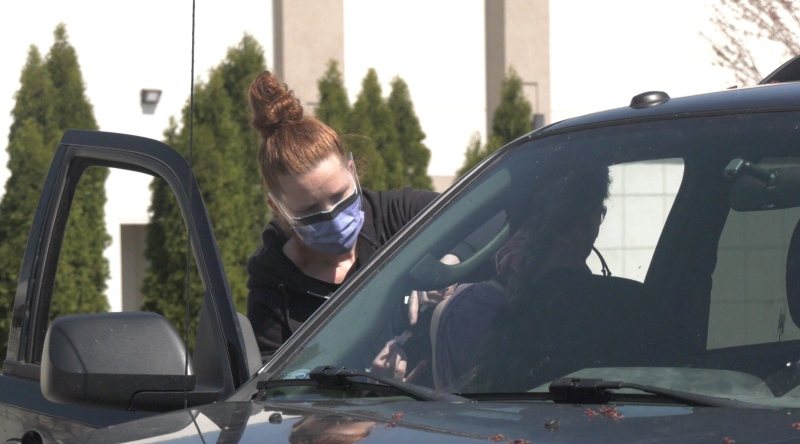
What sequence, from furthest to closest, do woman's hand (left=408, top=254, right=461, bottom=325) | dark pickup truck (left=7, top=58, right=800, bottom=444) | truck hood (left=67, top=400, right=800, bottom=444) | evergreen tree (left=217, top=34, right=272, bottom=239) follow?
evergreen tree (left=217, top=34, right=272, bottom=239) < woman's hand (left=408, top=254, right=461, bottom=325) < dark pickup truck (left=7, top=58, right=800, bottom=444) < truck hood (left=67, top=400, right=800, bottom=444)

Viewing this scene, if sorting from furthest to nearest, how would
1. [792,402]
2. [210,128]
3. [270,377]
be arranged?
[210,128] → [270,377] → [792,402]

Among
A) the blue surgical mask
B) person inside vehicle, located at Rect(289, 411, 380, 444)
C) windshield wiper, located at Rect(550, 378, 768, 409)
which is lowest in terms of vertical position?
person inside vehicle, located at Rect(289, 411, 380, 444)

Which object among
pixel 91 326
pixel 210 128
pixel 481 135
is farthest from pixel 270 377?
pixel 481 135

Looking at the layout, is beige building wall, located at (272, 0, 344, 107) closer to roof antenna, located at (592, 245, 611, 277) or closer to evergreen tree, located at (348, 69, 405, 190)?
evergreen tree, located at (348, 69, 405, 190)

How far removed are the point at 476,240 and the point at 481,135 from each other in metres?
12.0

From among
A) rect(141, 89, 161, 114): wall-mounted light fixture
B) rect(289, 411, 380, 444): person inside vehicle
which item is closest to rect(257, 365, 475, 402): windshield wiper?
rect(289, 411, 380, 444): person inside vehicle

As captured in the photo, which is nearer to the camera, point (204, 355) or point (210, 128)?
point (204, 355)

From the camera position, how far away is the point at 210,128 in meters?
12.5

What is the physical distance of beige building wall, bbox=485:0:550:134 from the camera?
A: 14.1m

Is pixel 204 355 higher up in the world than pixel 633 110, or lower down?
lower down

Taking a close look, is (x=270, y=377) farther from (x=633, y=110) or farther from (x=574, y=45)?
(x=574, y=45)

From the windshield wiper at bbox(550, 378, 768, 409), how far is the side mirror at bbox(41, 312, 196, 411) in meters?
0.84

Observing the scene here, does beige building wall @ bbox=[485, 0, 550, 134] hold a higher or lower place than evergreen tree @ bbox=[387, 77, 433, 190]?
higher

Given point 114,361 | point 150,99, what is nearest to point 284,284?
point 114,361
